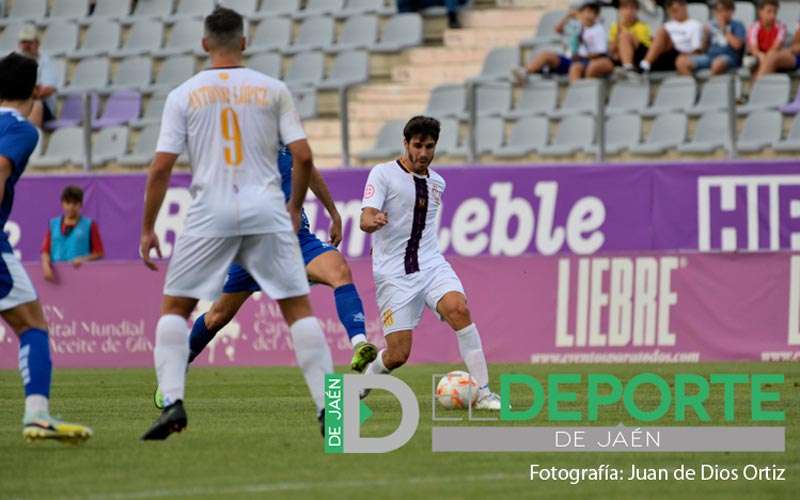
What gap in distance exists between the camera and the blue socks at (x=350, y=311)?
13.6 m

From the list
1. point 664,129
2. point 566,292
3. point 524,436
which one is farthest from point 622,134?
point 524,436

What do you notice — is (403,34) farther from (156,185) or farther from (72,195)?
(156,185)

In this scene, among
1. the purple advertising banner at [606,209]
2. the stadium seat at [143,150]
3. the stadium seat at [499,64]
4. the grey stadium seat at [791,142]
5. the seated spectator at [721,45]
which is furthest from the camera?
the stadium seat at [143,150]

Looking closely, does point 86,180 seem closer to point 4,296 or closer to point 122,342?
point 122,342

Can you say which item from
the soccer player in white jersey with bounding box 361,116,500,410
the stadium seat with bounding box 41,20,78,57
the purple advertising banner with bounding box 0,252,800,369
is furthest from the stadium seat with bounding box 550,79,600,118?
the soccer player in white jersey with bounding box 361,116,500,410

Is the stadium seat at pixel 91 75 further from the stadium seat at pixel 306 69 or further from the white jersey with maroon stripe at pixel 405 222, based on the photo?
the white jersey with maroon stripe at pixel 405 222

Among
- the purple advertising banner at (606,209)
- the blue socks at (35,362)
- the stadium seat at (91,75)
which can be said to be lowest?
the blue socks at (35,362)

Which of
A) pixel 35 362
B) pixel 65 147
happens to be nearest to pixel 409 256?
pixel 35 362

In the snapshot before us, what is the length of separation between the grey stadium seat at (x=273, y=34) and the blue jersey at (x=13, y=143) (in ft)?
55.3

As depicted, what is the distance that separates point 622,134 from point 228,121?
13.0 metres

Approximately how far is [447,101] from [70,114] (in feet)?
17.1

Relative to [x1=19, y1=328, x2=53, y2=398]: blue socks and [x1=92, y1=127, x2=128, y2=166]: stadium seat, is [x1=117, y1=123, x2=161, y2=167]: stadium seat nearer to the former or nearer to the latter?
[x1=92, y1=127, x2=128, y2=166]: stadium seat

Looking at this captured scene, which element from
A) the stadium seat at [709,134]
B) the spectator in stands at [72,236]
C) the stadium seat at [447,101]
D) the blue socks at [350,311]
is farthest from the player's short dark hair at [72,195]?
the blue socks at [350,311]

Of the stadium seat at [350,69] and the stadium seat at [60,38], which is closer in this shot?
the stadium seat at [350,69]
